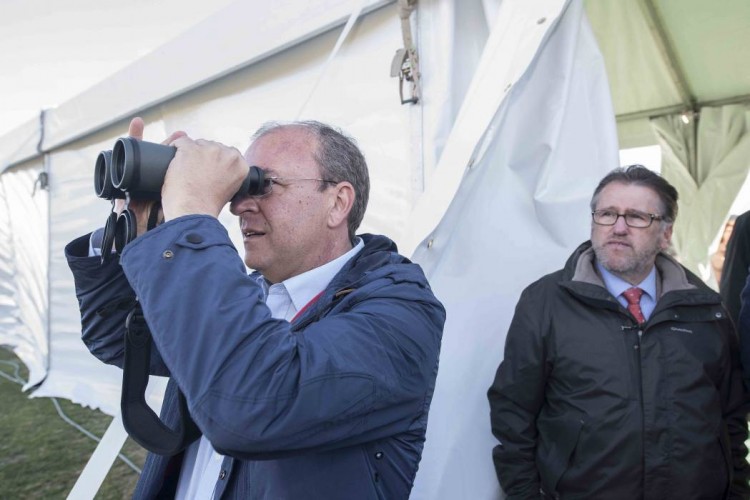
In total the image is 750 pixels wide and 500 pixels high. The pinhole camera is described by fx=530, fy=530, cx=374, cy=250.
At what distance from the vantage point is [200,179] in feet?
2.44

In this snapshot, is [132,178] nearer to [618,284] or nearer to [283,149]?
[283,149]

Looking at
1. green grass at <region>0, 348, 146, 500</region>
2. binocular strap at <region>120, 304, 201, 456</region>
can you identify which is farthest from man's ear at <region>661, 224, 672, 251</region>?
green grass at <region>0, 348, 146, 500</region>

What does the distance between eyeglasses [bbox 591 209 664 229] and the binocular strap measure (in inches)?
48.0

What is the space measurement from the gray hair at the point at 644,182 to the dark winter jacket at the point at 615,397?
0.21m

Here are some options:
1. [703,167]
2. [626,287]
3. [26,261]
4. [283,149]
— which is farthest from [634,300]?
[26,261]

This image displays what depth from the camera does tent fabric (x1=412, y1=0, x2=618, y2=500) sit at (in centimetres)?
136

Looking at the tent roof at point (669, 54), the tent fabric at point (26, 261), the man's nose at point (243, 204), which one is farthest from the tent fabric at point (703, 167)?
the tent fabric at point (26, 261)

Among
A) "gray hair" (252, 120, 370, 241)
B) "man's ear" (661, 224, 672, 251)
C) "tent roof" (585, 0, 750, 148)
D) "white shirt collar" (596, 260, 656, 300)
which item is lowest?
"white shirt collar" (596, 260, 656, 300)

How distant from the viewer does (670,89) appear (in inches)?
150

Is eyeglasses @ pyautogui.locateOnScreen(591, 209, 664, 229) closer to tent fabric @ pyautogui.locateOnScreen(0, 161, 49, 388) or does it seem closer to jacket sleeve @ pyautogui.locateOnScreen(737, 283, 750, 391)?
jacket sleeve @ pyautogui.locateOnScreen(737, 283, 750, 391)

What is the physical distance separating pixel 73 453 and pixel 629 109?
15.1 ft

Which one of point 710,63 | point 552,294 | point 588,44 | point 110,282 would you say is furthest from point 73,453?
point 710,63

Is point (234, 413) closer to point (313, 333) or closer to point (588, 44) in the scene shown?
point (313, 333)

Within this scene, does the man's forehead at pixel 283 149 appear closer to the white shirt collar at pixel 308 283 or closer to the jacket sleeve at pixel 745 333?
the white shirt collar at pixel 308 283
